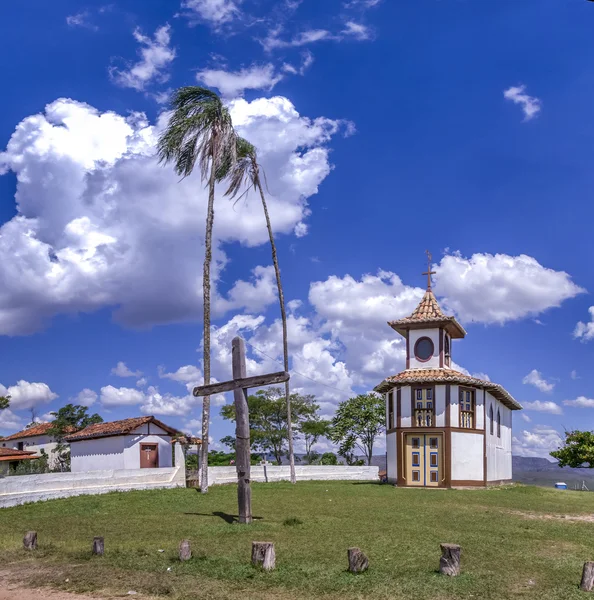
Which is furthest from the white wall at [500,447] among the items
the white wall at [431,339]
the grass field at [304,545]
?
the grass field at [304,545]

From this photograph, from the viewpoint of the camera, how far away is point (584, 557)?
12.8 m

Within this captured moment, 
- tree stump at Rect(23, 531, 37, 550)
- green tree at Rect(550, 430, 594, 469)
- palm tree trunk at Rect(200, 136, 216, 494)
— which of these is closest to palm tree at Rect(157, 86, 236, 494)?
palm tree trunk at Rect(200, 136, 216, 494)

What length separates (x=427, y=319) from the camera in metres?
34.3

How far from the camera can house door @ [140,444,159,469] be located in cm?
3683

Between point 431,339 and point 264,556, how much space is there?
80.9 ft

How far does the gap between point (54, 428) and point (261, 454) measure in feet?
54.3

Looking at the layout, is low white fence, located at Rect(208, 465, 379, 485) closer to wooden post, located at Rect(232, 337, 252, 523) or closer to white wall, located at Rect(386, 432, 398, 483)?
white wall, located at Rect(386, 432, 398, 483)

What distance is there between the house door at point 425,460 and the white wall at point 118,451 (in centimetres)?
1415

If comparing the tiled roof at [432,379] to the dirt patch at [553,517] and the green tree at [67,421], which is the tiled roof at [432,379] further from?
the green tree at [67,421]

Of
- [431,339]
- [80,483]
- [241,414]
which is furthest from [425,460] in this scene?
[241,414]

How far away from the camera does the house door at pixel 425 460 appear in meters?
32.2

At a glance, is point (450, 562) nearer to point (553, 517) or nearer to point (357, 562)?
point (357, 562)

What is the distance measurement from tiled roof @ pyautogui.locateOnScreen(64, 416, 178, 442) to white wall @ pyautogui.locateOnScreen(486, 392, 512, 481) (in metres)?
17.8

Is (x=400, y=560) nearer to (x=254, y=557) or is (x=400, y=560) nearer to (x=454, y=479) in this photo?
(x=254, y=557)
